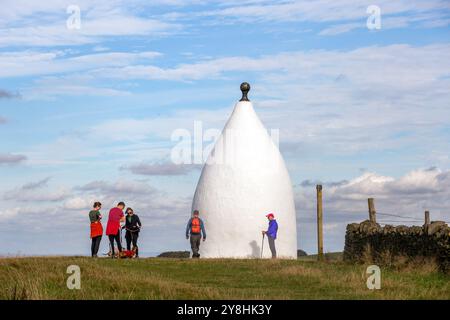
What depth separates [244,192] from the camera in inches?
1188

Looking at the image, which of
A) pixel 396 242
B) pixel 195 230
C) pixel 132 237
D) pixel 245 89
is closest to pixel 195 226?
pixel 195 230

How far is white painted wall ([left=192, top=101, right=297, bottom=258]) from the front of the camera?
29.9 meters

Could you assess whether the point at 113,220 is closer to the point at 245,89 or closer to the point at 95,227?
the point at 95,227

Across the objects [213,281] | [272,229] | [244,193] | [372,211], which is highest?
[244,193]

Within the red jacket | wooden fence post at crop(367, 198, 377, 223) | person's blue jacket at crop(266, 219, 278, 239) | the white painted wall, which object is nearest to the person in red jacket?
the red jacket

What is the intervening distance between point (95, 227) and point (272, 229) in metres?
6.60

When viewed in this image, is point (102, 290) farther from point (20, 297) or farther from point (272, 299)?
point (272, 299)

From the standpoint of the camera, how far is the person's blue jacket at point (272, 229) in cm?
2825

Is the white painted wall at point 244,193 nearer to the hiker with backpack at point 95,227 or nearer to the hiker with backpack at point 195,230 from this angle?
the hiker with backpack at point 195,230

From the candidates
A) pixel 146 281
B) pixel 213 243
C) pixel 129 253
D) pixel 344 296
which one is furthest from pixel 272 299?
pixel 213 243
